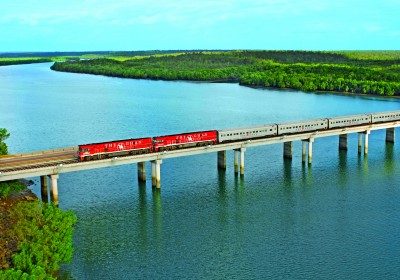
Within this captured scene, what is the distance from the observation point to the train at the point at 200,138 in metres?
59.1

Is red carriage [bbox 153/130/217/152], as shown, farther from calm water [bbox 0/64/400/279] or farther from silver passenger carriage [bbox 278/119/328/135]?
silver passenger carriage [bbox 278/119/328/135]

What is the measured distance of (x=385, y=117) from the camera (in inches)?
3329

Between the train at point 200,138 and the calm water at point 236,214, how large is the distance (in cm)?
483

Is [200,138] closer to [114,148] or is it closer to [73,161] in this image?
[114,148]

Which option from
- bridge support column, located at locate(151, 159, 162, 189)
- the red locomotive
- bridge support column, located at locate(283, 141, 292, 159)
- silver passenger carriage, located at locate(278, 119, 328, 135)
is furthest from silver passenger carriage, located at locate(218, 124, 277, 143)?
bridge support column, located at locate(151, 159, 162, 189)

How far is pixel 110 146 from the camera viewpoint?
59.7 meters

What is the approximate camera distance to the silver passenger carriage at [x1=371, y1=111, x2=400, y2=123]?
273 feet

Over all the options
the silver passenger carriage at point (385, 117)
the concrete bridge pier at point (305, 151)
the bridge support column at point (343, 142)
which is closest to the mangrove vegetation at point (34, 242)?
the concrete bridge pier at point (305, 151)

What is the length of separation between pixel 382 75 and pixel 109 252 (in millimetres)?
161300

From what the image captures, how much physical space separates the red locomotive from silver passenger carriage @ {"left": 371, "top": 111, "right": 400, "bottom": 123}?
29.5m

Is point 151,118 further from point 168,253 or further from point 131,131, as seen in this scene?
point 168,253

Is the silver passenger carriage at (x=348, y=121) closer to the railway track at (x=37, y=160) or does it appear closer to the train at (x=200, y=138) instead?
the train at (x=200, y=138)

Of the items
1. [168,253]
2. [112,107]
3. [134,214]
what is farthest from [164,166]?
[112,107]

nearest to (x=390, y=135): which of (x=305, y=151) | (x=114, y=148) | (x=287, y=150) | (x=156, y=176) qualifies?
(x=305, y=151)
